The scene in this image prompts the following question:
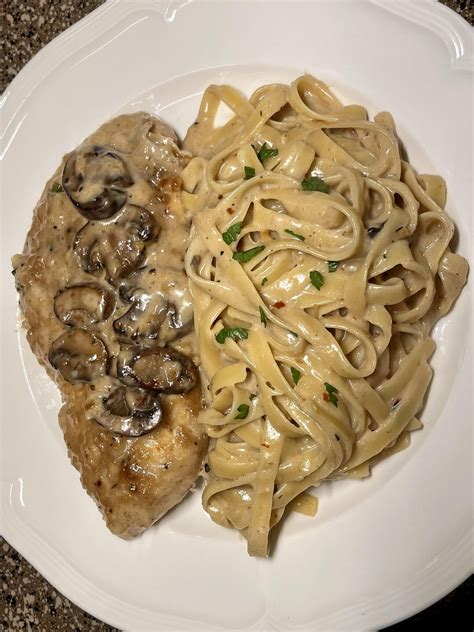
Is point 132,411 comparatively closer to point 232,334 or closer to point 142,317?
point 142,317

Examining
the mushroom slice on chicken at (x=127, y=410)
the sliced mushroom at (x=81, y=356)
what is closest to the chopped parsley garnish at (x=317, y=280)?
the mushroom slice on chicken at (x=127, y=410)

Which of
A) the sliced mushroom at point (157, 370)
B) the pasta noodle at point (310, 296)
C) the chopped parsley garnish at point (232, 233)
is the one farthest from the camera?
the sliced mushroom at point (157, 370)

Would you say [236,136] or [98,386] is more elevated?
[236,136]

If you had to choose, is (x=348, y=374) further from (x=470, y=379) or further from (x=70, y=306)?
(x=70, y=306)

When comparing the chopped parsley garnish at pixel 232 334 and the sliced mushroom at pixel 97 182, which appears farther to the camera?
the sliced mushroom at pixel 97 182

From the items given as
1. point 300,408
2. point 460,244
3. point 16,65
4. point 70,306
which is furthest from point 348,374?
point 16,65

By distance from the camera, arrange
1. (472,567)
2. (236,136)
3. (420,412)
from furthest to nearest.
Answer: (236,136) → (420,412) → (472,567)

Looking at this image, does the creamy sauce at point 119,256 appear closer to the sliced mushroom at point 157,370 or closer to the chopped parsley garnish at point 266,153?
the sliced mushroom at point 157,370

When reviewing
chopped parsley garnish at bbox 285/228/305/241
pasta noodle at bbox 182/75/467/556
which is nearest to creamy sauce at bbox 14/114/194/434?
pasta noodle at bbox 182/75/467/556

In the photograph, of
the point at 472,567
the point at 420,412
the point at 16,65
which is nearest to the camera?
the point at 472,567
